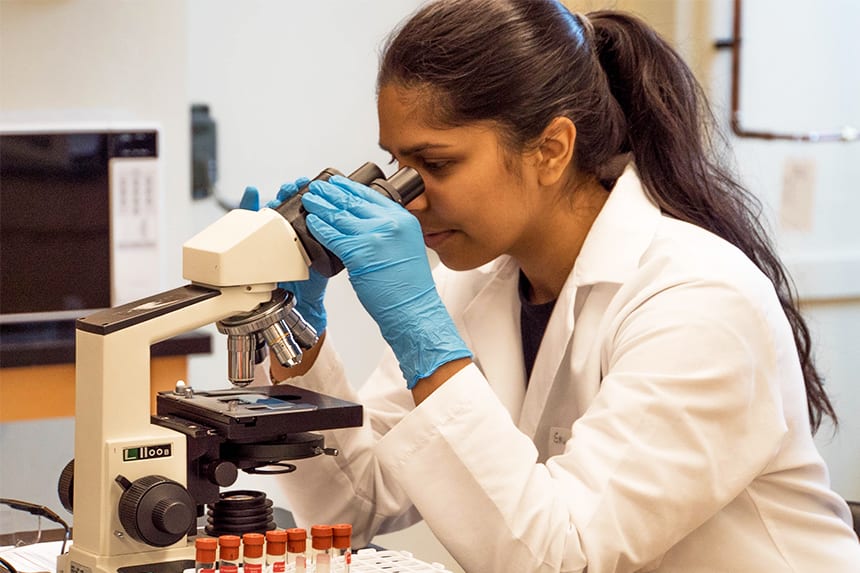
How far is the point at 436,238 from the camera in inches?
59.1

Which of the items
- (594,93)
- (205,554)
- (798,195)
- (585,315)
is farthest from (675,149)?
(798,195)

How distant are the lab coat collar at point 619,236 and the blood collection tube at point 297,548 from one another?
1.82ft

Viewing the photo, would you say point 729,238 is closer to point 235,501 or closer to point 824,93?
point 235,501

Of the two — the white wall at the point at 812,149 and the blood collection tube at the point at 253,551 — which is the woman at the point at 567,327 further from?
the white wall at the point at 812,149

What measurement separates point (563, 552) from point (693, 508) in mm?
159

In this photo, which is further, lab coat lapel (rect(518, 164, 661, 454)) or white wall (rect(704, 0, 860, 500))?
white wall (rect(704, 0, 860, 500))

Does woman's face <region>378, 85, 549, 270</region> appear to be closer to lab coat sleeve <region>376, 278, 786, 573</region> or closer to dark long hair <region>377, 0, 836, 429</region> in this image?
dark long hair <region>377, 0, 836, 429</region>

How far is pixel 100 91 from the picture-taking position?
3.00 metres

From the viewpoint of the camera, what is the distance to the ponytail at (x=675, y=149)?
1550 millimetres

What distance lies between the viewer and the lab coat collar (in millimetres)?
1451

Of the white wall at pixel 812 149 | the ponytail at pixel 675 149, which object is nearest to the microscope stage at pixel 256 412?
the ponytail at pixel 675 149

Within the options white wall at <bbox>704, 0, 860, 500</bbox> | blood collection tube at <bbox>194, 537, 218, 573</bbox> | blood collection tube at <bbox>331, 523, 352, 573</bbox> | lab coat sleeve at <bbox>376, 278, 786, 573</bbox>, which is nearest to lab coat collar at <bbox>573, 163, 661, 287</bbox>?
lab coat sleeve at <bbox>376, 278, 786, 573</bbox>

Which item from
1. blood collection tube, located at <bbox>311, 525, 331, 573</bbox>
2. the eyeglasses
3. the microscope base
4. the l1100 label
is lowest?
the eyeglasses

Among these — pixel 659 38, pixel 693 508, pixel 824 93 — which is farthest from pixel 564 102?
pixel 824 93
